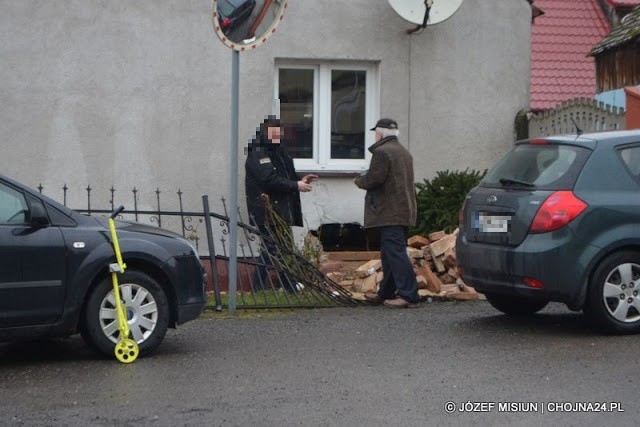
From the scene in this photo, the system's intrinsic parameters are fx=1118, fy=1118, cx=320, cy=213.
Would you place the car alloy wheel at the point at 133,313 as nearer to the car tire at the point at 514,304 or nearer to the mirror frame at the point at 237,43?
the mirror frame at the point at 237,43

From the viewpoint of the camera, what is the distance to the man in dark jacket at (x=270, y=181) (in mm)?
11594

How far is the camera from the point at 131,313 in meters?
8.16

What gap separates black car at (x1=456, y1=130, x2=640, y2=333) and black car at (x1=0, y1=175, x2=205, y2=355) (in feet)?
8.32

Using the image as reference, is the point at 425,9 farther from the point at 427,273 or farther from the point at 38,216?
the point at 38,216

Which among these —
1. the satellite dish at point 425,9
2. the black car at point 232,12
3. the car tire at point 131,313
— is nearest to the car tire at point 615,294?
the car tire at point 131,313

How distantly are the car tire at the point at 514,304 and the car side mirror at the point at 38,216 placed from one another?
409cm

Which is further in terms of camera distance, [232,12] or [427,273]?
[427,273]

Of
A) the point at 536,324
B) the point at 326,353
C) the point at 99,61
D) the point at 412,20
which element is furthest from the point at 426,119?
the point at 326,353

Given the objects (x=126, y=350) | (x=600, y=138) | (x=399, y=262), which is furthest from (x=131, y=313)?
(x=600, y=138)

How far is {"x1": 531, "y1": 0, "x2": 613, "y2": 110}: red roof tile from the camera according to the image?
65.4ft

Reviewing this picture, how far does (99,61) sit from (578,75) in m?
10.3

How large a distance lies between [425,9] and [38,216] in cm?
698

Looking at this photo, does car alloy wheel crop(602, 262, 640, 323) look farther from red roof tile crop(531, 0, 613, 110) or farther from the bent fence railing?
red roof tile crop(531, 0, 613, 110)

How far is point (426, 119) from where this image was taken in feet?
46.5
